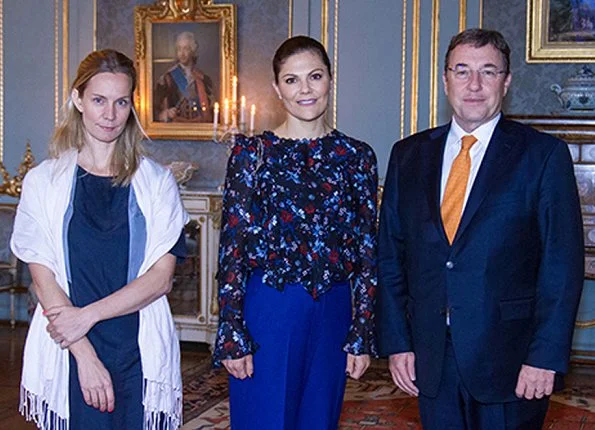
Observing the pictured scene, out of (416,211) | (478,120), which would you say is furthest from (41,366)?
(478,120)

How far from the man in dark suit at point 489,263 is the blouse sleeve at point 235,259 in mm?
454

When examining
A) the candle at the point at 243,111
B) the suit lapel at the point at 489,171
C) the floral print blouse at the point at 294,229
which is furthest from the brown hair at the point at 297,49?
the candle at the point at 243,111

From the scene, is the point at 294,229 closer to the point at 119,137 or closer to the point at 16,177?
the point at 119,137

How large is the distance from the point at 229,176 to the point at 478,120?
2.42 ft

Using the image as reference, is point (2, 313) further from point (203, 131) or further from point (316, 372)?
point (316, 372)

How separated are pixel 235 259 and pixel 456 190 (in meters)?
0.66

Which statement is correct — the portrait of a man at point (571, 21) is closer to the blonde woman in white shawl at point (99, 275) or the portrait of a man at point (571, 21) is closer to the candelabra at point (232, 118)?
the candelabra at point (232, 118)

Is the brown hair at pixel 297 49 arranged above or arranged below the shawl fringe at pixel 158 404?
above

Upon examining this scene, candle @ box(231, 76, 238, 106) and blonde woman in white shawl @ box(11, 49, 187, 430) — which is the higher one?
candle @ box(231, 76, 238, 106)

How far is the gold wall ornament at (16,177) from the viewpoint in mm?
7492

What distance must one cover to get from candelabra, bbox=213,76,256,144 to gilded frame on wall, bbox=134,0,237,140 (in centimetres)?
10

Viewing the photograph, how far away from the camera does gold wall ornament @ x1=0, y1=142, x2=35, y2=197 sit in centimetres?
749

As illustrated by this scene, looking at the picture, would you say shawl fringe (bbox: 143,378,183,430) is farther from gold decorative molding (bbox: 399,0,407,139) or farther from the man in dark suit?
gold decorative molding (bbox: 399,0,407,139)

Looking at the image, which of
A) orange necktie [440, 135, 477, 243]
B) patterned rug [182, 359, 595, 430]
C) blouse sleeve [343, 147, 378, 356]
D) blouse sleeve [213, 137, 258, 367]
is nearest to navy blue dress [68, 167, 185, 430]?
blouse sleeve [213, 137, 258, 367]
